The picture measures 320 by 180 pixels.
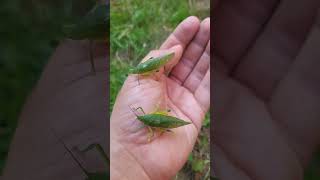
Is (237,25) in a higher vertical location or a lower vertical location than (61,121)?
higher

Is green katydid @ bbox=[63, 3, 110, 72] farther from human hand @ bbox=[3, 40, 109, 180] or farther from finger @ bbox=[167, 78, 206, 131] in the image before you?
finger @ bbox=[167, 78, 206, 131]

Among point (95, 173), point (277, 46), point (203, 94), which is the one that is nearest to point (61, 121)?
point (95, 173)

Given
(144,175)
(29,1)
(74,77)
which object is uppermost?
(29,1)

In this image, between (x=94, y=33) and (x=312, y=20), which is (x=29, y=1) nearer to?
(x=94, y=33)

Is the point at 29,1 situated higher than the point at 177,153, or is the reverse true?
the point at 29,1

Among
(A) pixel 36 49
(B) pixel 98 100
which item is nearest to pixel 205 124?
(B) pixel 98 100

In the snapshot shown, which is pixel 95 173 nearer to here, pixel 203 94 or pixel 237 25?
pixel 203 94
